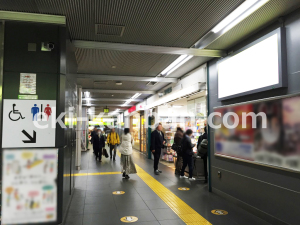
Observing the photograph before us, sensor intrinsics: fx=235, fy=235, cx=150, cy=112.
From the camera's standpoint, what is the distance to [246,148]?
428 cm

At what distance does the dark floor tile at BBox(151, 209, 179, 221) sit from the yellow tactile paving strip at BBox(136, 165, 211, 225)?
100 millimetres

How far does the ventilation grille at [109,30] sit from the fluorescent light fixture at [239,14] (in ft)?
5.42

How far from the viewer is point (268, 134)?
3.76 meters

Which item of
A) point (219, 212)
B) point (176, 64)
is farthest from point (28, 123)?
point (176, 64)

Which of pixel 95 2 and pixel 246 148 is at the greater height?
pixel 95 2

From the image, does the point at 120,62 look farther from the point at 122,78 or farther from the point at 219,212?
the point at 219,212

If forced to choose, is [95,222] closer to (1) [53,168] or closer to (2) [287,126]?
(1) [53,168]

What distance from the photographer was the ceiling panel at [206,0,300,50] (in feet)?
10.6

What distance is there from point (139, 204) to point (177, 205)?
2.44 ft

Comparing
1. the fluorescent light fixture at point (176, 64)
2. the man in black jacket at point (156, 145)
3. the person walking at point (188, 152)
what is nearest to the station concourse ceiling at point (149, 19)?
the fluorescent light fixture at point (176, 64)

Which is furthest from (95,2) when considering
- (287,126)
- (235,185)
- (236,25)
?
(235,185)

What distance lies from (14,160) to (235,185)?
3.93 m

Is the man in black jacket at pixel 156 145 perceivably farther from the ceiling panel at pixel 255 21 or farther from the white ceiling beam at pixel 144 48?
A: the ceiling panel at pixel 255 21

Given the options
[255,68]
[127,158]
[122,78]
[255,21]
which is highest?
[255,21]
